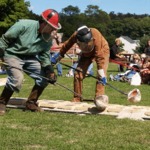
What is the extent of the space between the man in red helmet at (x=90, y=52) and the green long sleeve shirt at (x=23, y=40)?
29.6 inches

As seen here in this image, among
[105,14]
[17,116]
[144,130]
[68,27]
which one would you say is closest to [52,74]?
[17,116]

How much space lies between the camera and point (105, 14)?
515ft

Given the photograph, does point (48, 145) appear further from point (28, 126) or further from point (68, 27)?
point (68, 27)

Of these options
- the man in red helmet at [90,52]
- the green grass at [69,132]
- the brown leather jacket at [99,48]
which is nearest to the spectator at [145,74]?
the man in red helmet at [90,52]

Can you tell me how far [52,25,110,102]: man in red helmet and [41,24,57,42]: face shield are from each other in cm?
63

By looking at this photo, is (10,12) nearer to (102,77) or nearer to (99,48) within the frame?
(99,48)

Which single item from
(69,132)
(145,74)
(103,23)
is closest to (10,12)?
(145,74)

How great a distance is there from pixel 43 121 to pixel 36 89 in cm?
116

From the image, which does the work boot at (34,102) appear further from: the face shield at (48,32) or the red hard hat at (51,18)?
the red hard hat at (51,18)

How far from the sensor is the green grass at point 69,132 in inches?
182

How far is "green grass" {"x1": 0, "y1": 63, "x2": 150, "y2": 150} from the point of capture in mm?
4613

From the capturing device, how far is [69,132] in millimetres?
5320

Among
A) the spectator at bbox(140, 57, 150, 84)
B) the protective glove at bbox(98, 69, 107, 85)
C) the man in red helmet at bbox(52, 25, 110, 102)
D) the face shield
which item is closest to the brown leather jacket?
the man in red helmet at bbox(52, 25, 110, 102)

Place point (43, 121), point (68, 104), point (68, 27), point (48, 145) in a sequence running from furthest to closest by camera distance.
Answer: point (68, 27) → point (68, 104) → point (43, 121) → point (48, 145)
